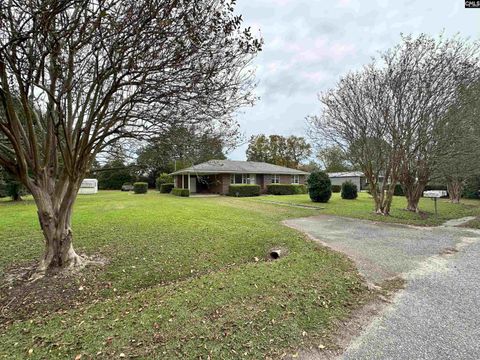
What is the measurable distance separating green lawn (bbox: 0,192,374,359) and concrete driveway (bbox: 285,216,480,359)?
459 mm

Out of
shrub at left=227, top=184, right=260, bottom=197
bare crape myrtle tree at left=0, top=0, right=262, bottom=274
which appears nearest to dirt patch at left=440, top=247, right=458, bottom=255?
bare crape myrtle tree at left=0, top=0, right=262, bottom=274

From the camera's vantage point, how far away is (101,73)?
13.1 feet

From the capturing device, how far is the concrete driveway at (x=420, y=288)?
8.64ft

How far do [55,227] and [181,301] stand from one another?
3.12m

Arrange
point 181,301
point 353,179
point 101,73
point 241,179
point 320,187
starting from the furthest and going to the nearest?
point 353,179 → point 241,179 → point 320,187 → point 101,73 → point 181,301

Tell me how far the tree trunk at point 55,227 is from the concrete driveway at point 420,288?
510 cm

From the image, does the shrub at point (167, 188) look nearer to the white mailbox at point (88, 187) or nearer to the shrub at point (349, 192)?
the white mailbox at point (88, 187)

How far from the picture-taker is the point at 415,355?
8.20 feet

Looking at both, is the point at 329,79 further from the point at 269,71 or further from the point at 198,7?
the point at 198,7

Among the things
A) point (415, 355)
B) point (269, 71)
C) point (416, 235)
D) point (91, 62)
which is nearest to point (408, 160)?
point (416, 235)

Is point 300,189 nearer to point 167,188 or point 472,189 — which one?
point 167,188

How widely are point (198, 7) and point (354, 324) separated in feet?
15.4

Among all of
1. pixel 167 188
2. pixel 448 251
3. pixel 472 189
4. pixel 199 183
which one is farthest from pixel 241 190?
pixel 472 189

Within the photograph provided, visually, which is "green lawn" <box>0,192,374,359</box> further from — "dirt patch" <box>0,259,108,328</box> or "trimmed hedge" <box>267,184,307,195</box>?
"trimmed hedge" <box>267,184,307,195</box>
